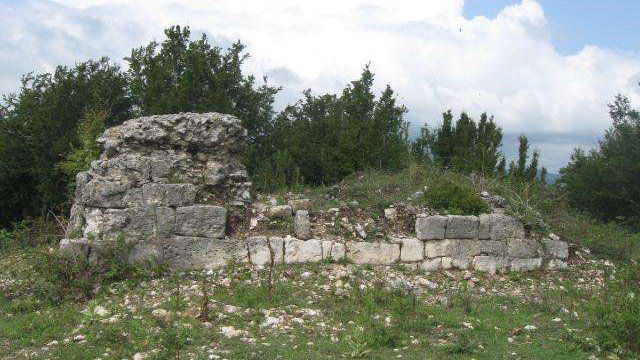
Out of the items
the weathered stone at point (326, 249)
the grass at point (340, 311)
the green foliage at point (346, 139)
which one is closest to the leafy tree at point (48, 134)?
the green foliage at point (346, 139)

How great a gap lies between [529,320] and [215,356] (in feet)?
13.7

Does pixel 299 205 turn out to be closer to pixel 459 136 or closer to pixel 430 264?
pixel 430 264

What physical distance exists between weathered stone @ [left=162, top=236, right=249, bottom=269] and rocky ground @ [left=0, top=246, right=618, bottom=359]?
0.89 ft

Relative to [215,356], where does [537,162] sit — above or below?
above

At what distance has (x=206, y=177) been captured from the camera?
1111 cm

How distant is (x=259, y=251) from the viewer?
10469 mm

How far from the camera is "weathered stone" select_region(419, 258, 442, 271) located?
432 inches

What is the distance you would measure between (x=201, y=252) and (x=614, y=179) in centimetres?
1741

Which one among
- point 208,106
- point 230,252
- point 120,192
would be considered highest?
point 208,106

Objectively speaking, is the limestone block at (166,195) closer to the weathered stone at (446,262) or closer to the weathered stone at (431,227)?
the weathered stone at (431,227)

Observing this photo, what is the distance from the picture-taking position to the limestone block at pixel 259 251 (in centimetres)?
1045

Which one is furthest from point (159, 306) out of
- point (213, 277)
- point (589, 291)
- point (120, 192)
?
point (589, 291)

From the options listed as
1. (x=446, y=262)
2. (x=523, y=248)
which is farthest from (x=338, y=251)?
(x=523, y=248)

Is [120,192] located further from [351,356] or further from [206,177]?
[351,356]
